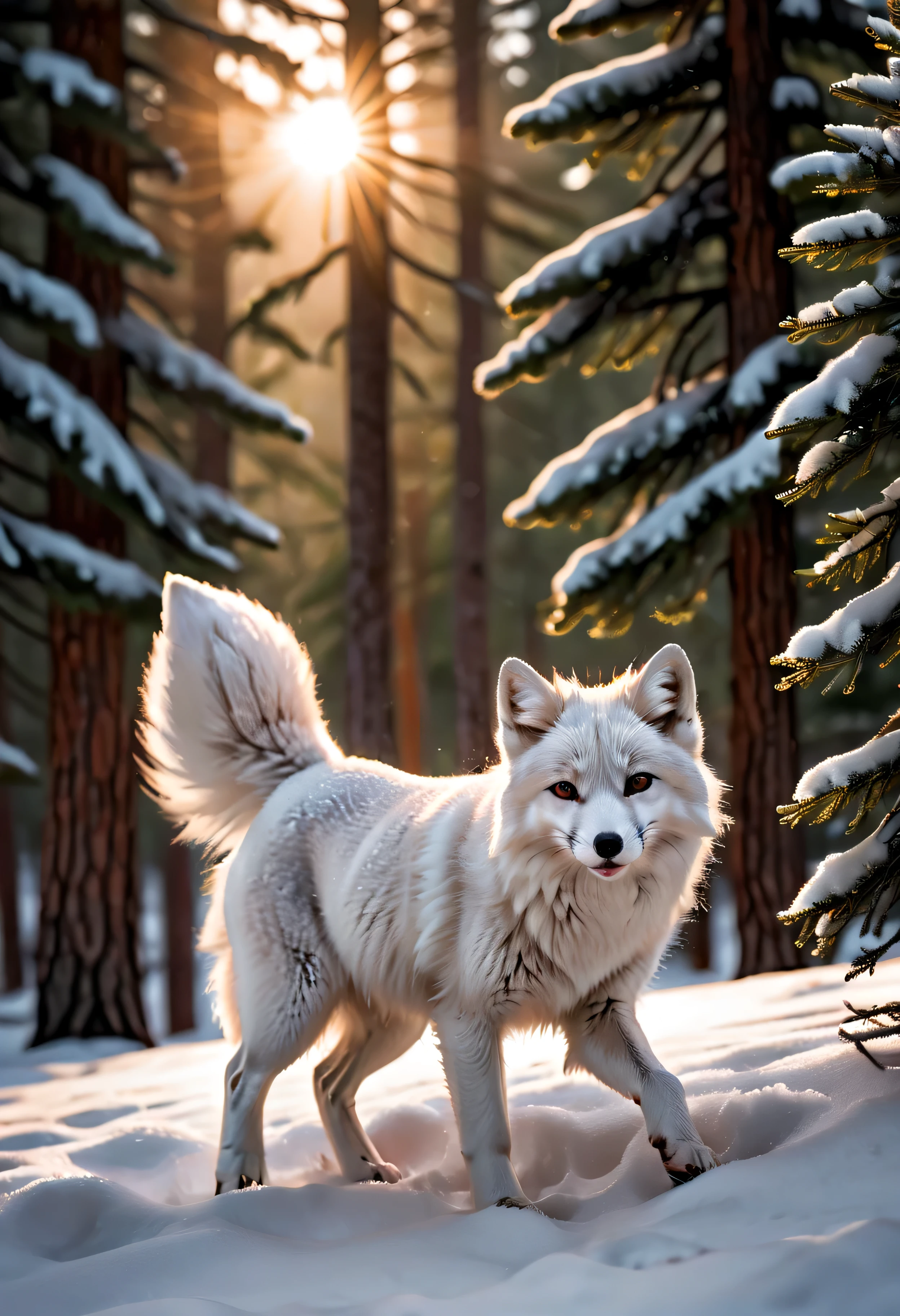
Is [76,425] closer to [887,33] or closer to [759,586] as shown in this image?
[759,586]

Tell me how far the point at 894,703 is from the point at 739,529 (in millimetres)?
6077

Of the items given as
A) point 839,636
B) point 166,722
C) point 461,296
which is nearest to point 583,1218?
point 839,636

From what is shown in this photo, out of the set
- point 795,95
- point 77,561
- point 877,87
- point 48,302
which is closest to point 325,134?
point 48,302

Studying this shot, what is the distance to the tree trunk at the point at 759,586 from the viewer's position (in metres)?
7.38

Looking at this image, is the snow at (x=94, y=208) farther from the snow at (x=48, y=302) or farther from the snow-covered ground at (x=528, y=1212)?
the snow-covered ground at (x=528, y=1212)

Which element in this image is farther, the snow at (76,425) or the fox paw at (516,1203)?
the snow at (76,425)

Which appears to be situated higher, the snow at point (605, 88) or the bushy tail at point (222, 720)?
the snow at point (605, 88)

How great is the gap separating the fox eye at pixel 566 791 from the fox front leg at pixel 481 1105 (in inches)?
32.2

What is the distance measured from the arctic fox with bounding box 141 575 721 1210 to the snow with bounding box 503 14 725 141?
4.35 meters

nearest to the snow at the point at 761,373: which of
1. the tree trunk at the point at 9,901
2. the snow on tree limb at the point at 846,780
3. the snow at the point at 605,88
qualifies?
the snow at the point at 605,88

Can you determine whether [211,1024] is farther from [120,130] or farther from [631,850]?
[631,850]

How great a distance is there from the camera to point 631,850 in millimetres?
2959

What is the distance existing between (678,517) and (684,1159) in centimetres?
457

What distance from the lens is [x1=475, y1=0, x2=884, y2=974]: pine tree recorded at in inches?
285
